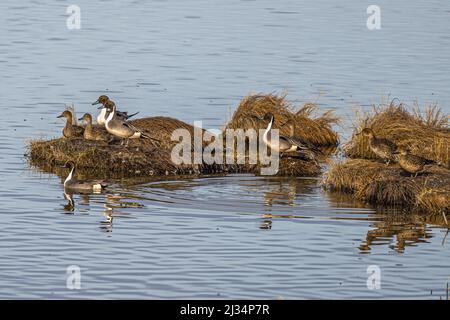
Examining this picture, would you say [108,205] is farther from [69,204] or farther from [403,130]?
[403,130]

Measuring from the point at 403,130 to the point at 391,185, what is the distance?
185 inches

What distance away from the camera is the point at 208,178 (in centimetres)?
2366

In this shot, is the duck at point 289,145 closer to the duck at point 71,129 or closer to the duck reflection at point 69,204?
the duck at point 71,129

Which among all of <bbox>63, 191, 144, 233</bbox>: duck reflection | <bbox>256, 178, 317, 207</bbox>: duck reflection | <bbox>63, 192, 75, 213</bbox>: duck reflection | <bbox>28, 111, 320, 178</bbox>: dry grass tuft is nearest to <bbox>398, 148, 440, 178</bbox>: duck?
<bbox>256, 178, 317, 207</bbox>: duck reflection

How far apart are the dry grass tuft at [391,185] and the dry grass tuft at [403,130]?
2.50 metres

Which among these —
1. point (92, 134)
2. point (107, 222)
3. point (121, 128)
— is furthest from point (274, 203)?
point (92, 134)

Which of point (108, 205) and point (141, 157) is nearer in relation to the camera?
point (108, 205)

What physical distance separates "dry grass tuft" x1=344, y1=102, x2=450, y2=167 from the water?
8.59 feet

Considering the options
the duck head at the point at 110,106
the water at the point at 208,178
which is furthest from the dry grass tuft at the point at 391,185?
the duck head at the point at 110,106

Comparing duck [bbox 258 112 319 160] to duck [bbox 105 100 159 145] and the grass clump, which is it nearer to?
the grass clump

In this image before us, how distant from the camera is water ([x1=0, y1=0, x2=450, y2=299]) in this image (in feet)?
55.4

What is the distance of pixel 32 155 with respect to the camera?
25297 millimetres

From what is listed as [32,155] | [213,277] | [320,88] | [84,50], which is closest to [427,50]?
[320,88]
